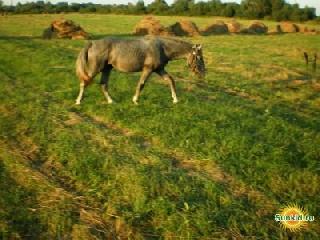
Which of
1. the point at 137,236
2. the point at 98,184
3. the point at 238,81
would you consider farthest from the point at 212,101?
the point at 137,236

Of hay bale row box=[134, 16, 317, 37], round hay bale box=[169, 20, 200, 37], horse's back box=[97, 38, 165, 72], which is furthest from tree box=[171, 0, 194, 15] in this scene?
horse's back box=[97, 38, 165, 72]

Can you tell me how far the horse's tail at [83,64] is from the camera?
11.9 meters

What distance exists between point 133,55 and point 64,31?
24.5 meters

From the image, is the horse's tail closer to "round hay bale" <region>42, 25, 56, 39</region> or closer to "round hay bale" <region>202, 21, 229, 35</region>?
"round hay bale" <region>42, 25, 56, 39</region>

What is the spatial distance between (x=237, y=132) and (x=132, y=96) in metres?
4.93

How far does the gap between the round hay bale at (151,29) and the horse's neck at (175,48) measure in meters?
26.2

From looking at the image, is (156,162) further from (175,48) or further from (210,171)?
(175,48)

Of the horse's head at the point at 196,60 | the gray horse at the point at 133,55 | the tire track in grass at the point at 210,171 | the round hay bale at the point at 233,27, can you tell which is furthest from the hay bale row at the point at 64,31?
the tire track in grass at the point at 210,171

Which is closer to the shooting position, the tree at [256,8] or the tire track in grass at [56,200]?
the tire track in grass at [56,200]

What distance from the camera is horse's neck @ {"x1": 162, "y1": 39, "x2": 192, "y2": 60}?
12188mm

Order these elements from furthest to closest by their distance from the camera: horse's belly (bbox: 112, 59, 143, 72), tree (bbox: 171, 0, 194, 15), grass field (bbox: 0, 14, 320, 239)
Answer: tree (bbox: 171, 0, 194, 15) < horse's belly (bbox: 112, 59, 143, 72) < grass field (bbox: 0, 14, 320, 239)

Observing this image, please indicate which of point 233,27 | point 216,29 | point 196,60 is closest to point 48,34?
point 216,29

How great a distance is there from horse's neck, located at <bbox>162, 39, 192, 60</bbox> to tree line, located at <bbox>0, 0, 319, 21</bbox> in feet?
227

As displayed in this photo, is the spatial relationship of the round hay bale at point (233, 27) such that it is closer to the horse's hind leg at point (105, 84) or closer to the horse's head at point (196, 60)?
the horse's head at point (196, 60)
